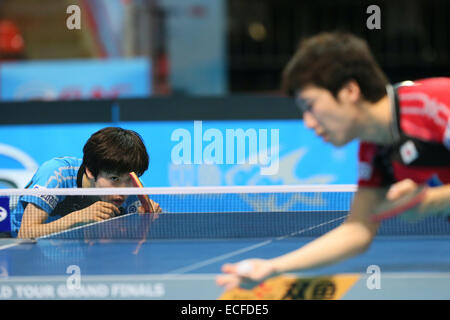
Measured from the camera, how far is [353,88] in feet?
8.26

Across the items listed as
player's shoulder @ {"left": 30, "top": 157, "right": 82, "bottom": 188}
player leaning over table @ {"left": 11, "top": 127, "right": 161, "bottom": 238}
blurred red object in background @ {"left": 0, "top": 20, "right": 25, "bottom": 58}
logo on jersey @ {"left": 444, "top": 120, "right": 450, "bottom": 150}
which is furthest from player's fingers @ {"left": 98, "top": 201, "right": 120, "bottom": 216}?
blurred red object in background @ {"left": 0, "top": 20, "right": 25, "bottom": 58}

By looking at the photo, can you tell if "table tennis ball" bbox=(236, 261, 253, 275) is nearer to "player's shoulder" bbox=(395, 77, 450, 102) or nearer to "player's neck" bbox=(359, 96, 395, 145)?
"player's neck" bbox=(359, 96, 395, 145)

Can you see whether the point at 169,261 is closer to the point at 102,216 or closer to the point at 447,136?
the point at 102,216

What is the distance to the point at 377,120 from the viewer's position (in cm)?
257

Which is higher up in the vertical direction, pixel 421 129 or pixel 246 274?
pixel 421 129

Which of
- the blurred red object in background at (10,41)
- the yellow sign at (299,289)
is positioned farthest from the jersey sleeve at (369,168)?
the blurred red object in background at (10,41)

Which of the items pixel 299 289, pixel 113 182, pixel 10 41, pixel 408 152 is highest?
pixel 10 41

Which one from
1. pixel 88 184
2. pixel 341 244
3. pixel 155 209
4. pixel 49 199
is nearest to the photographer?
pixel 341 244

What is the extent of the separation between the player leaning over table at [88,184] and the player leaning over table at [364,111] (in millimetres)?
1901

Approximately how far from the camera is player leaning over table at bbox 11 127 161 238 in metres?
4.27

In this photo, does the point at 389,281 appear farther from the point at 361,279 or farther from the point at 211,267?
the point at 211,267

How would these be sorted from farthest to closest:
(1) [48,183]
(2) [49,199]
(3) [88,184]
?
(3) [88,184], (1) [48,183], (2) [49,199]

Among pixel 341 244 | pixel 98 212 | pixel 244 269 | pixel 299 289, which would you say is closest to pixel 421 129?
pixel 341 244

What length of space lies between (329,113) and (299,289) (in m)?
0.90
